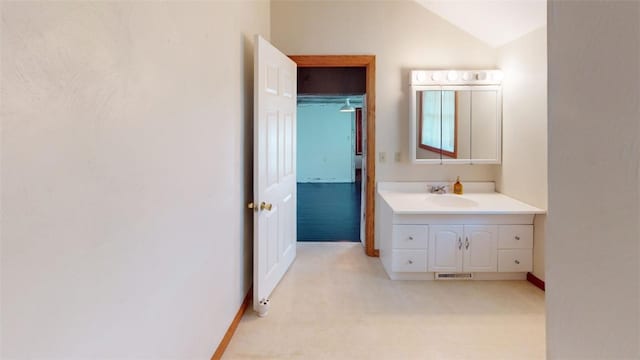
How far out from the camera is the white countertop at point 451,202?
305 cm

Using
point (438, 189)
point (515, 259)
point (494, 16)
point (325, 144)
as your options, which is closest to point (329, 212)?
point (438, 189)

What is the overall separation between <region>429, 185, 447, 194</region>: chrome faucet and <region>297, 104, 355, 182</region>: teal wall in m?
6.61

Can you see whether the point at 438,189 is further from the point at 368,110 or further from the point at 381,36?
the point at 381,36

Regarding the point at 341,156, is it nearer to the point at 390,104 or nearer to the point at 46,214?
the point at 390,104

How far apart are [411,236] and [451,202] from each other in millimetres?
681

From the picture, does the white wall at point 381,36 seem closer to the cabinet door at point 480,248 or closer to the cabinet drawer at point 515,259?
the cabinet door at point 480,248

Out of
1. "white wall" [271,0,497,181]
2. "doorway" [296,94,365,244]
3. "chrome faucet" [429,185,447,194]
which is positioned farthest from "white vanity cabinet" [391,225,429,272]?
"doorway" [296,94,365,244]

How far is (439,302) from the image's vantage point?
9.20 feet

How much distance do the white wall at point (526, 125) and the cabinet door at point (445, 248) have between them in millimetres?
626

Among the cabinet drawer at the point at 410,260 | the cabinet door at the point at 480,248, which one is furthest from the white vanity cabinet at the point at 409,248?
the cabinet door at the point at 480,248

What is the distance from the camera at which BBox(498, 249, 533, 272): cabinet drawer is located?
125 inches

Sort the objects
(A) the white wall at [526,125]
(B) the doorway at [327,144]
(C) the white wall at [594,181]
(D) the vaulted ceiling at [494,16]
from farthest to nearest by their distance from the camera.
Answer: (B) the doorway at [327,144] → (A) the white wall at [526,125] → (D) the vaulted ceiling at [494,16] → (C) the white wall at [594,181]

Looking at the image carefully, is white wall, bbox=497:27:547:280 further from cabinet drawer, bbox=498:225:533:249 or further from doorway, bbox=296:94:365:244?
doorway, bbox=296:94:365:244

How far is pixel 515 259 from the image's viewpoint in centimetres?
318
